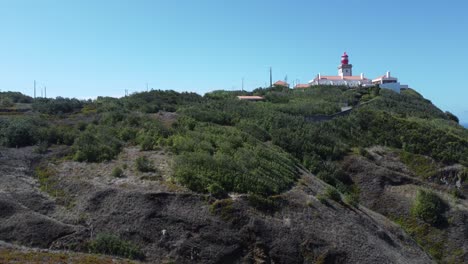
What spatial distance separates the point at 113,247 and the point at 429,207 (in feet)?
61.2

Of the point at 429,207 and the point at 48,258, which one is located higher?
the point at 48,258

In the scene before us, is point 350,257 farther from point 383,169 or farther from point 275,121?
point 275,121

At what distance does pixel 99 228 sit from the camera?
1608 centimetres

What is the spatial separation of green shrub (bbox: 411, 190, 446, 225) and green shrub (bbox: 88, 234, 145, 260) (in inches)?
690

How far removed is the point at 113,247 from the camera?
48.5 ft

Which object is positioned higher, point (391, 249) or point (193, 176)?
point (193, 176)

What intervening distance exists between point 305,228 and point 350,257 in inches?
74.8

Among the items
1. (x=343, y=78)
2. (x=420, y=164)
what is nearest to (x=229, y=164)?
(x=420, y=164)

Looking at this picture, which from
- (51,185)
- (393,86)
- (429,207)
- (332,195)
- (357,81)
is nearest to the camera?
(51,185)

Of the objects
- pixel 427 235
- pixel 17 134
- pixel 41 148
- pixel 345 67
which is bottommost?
pixel 427 235

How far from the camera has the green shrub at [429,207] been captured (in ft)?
85.4

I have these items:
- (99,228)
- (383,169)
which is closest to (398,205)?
(383,169)

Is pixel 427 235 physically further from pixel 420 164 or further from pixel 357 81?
pixel 357 81

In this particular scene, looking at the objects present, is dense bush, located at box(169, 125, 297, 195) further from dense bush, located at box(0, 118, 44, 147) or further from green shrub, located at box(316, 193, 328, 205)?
dense bush, located at box(0, 118, 44, 147)
